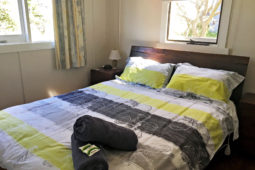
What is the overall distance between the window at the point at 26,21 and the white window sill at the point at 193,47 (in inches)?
64.5

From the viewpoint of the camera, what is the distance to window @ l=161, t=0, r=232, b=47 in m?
2.52

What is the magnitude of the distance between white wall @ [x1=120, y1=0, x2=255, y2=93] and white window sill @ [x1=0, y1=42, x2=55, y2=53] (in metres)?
1.24

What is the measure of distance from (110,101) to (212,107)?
103cm

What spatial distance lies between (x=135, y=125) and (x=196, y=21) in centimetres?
182

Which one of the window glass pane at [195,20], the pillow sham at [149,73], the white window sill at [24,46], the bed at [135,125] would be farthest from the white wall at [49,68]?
the window glass pane at [195,20]

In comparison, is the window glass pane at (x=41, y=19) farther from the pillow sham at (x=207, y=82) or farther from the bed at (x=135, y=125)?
the pillow sham at (x=207, y=82)

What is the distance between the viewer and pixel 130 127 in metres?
1.65

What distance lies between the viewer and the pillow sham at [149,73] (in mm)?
2561

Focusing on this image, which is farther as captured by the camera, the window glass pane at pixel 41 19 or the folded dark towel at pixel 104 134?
the window glass pane at pixel 41 19

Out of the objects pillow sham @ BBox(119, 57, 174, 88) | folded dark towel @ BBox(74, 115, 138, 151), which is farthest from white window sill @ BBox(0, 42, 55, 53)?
folded dark towel @ BBox(74, 115, 138, 151)

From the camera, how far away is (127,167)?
1.21m

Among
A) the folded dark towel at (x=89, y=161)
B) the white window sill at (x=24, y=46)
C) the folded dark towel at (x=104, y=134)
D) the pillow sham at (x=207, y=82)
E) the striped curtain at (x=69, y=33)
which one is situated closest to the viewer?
the folded dark towel at (x=89, y=161)

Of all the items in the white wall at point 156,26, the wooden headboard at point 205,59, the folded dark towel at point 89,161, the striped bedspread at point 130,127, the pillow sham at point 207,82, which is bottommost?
the striped bedspread at point 130,127

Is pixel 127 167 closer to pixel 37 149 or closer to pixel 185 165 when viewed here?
pixel 185 165
